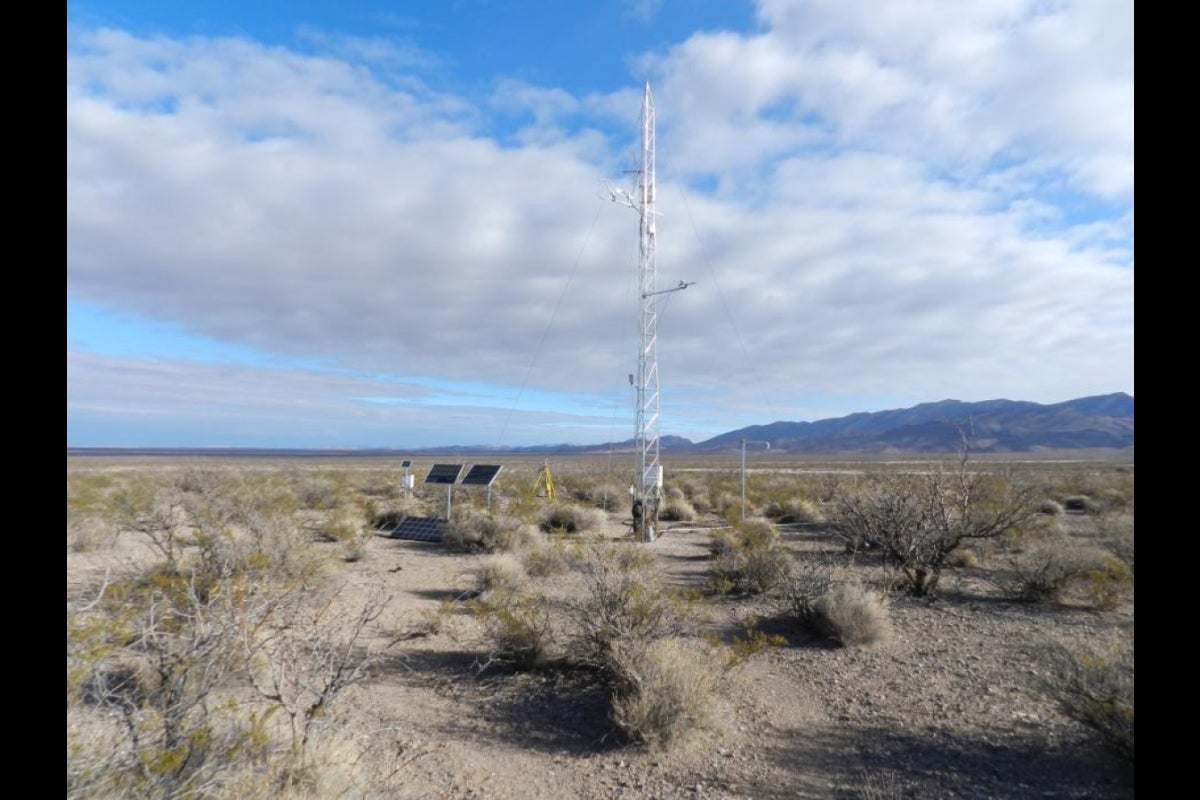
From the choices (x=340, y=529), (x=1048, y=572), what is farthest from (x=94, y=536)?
(x=340, y=529)

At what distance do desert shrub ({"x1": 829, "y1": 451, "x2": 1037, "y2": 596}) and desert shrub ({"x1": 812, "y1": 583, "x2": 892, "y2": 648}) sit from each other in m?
2.34

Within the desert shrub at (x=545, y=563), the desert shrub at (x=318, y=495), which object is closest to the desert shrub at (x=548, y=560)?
the desert shrub at (x=545, y=563)

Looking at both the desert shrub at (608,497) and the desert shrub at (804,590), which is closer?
the desert shrub at (804,590)

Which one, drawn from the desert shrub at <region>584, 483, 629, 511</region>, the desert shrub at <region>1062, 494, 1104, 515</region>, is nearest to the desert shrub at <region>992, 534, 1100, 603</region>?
the desert shrub at <region>1062, 494, 1104, 515</region>

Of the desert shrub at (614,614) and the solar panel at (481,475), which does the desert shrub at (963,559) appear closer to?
the desert shrub at (614,614)

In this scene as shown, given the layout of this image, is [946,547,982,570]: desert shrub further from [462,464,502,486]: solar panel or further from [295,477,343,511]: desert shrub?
[295,477,343,511]: desert shrub

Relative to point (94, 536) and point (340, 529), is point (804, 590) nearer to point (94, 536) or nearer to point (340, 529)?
point (94, 536)

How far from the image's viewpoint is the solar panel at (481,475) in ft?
56.0

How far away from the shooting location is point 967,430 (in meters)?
13.5

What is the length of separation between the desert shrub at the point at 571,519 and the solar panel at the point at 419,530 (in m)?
2.90

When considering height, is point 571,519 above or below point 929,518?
below

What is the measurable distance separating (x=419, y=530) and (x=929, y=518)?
37.3 feet
